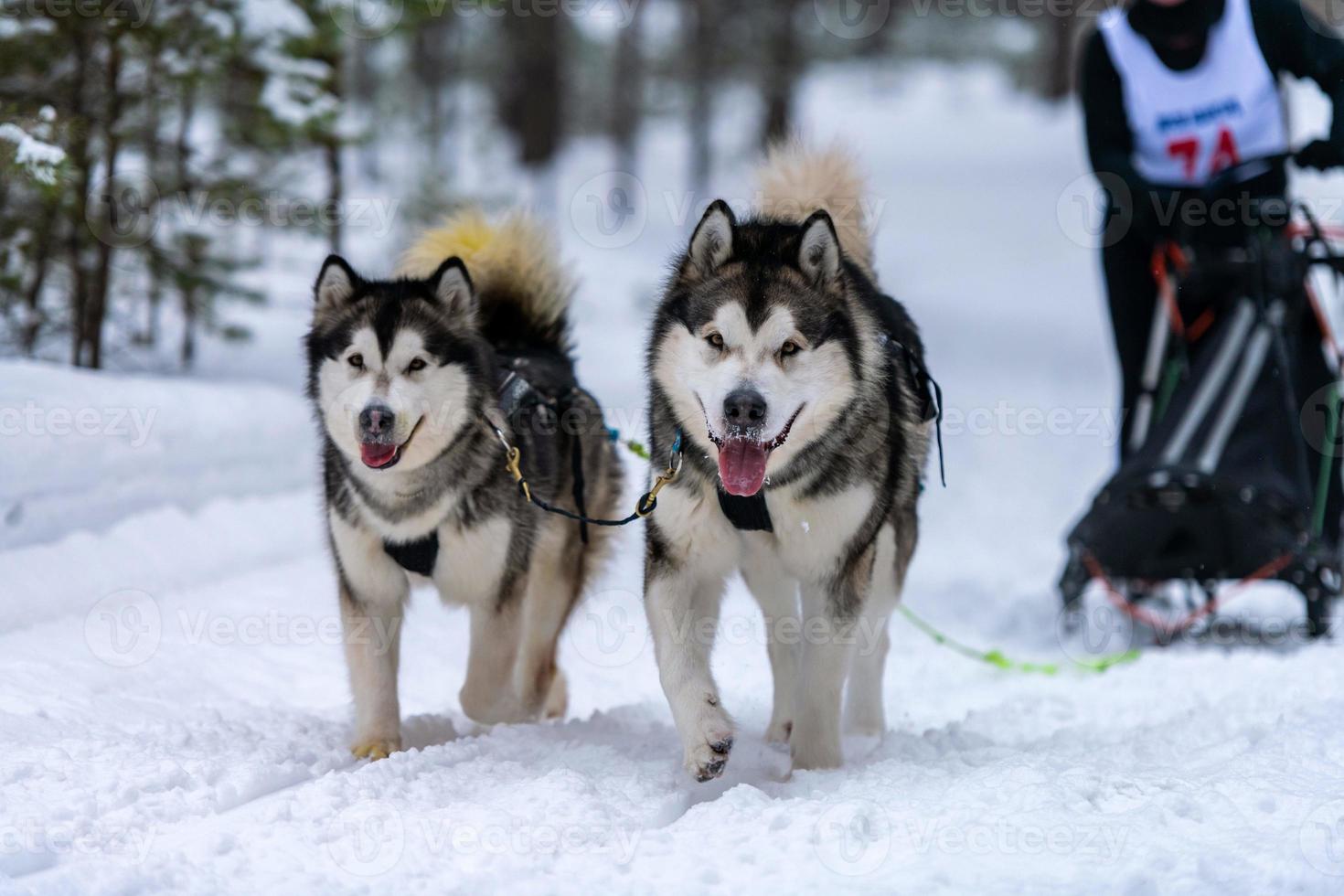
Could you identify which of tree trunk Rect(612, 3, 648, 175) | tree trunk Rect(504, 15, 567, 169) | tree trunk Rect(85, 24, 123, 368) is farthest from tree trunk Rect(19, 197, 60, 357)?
tree trunk Rect(612, 3, 648, 175)

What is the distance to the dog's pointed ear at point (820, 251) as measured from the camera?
9.86 ft

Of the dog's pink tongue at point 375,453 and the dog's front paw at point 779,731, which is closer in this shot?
the dog's pink tongue at point 375,453

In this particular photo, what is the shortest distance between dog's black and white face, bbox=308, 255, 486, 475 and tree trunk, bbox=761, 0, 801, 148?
47.4 ft

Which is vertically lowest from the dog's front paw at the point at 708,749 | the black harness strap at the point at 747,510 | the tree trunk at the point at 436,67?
the dog's front paw at the point at 708,749

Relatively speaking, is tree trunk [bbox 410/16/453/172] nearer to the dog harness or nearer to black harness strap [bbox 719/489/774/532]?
the dog harness

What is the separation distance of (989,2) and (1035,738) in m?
24.7

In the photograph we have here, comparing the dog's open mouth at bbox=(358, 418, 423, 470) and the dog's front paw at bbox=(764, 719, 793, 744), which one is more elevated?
the dog's open mouth at bbox=(358, 418, 423, 470)

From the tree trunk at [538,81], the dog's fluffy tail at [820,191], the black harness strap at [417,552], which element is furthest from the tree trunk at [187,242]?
the tree trunk at [538,81]

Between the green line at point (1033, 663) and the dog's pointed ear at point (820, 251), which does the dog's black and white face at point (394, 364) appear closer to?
the dog's pointed ear at point (820, 251)

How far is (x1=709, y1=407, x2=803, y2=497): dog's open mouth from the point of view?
284 cm

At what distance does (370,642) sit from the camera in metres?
3.41

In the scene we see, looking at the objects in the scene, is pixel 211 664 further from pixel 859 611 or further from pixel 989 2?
pixel 989 2

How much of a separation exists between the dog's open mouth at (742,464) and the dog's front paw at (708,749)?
21.3 inches

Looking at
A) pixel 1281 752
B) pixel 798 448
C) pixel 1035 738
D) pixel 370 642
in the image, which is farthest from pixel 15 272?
pixel 1281 752
